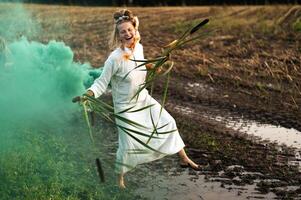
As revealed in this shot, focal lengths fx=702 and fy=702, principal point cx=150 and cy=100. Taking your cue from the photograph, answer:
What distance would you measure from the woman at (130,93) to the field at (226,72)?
1.59 ft

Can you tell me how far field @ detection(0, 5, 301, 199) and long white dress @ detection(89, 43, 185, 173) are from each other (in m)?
0.46

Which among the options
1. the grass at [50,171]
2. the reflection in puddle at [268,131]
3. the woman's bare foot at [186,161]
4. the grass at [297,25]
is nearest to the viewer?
the grass at [50,171]

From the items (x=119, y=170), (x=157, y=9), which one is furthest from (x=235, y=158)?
(x=157, y=9)

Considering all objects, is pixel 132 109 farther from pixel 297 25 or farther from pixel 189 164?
pixel 297 25

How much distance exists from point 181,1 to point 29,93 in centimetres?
878

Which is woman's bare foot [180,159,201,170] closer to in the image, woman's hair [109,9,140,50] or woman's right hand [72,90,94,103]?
woman's right hand [72,90,94,103]

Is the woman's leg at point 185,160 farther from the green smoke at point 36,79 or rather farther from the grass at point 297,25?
the grass at point 297,25

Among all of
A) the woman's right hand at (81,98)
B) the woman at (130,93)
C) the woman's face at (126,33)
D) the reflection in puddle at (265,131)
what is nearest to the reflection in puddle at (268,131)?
the reflection in puddle at (265,131)

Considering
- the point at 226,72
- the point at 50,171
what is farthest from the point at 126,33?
the point at 226,72

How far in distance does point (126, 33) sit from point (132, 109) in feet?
2.24

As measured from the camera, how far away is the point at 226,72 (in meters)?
10.9

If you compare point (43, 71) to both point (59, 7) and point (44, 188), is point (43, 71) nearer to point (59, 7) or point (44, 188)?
point (44, 188)

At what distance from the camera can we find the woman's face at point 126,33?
6221 millimetres

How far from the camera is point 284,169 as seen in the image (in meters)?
6.78
